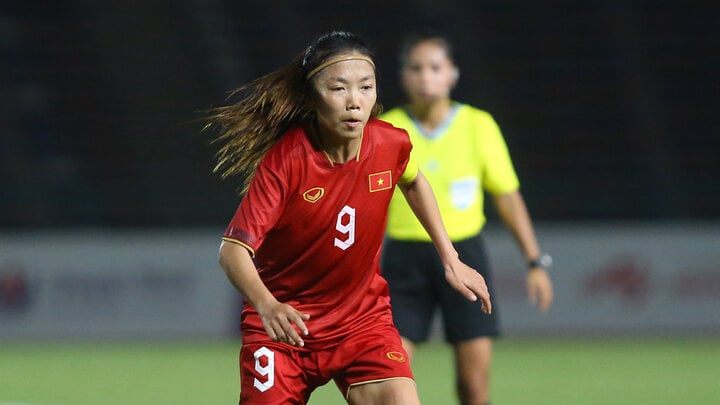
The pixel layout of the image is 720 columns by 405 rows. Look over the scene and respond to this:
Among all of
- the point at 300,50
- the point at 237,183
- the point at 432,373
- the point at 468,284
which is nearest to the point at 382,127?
the point at 468,284

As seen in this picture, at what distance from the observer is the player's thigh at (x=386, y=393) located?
513 cm

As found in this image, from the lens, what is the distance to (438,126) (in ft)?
23.4

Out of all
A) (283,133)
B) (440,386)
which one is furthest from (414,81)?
(440,386)

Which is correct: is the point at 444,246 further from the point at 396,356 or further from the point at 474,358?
the point at 474,358

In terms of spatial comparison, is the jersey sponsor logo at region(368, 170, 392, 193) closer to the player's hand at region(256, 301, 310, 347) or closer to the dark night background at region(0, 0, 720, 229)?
the player's hand at region(256, 301, 310, 347)

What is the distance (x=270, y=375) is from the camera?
517 centimetres

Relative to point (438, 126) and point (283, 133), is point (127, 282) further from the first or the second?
point (283, 133)

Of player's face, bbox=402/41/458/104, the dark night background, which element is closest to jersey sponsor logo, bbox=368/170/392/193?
player's face, bbox=402/41/458/104

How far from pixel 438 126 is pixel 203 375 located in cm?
440

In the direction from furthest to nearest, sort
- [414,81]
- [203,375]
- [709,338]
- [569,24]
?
[569,24]
[709,338]
[203,375]
[414,81]

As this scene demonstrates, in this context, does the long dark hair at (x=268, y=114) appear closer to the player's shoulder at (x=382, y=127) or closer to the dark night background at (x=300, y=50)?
the player's shoulder at (x=382, y=127)

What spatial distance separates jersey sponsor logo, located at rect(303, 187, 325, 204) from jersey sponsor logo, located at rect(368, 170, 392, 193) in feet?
0.70

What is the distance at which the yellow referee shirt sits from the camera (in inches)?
277

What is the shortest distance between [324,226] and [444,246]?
1.73 feet
